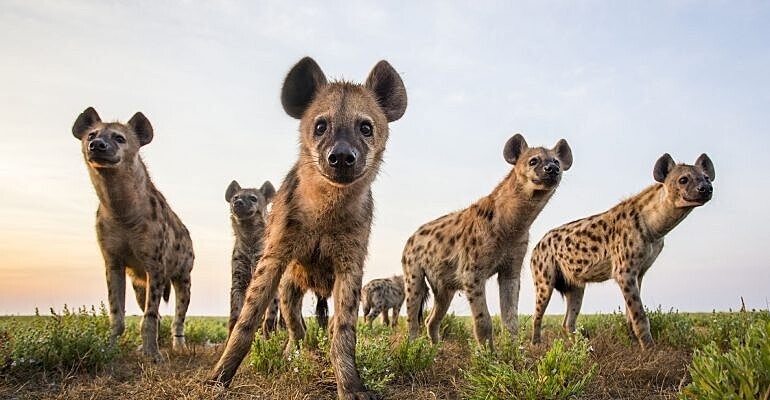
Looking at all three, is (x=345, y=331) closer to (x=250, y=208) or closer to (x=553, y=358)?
(x=553, y=358)

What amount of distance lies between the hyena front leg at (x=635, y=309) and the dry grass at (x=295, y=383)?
103cm

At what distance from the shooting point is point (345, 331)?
4.12 metres

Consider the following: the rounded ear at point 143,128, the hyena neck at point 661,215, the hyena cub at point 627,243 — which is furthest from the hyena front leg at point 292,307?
the hyena neck at point 661,215

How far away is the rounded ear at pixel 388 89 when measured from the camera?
16.2 feet

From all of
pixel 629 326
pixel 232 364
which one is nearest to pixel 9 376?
pixel 232 364

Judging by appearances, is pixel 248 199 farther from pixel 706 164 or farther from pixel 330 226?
pixel 706 164

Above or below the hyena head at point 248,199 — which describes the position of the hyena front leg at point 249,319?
below

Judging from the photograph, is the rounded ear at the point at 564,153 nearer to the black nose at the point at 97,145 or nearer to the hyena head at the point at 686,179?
the hyena head at the point at 686,179

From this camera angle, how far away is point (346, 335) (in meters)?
4.11

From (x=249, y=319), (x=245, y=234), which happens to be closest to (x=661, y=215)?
(x=245, y=234)

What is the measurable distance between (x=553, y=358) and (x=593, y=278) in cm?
425

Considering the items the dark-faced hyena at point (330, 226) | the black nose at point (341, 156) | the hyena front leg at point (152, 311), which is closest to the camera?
the black nose at point (341, 156)

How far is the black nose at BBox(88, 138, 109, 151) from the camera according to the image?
5.91 meters

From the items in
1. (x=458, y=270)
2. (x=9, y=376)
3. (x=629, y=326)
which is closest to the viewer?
(x=9, y=376)
